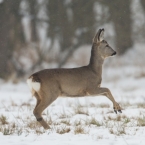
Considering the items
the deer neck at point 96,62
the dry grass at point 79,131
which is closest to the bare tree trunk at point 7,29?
the deer neck at point 96,62

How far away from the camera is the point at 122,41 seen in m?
21.7

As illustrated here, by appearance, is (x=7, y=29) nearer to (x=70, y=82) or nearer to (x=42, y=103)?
(x=70, y=82)

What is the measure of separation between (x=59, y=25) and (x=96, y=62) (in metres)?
11.7

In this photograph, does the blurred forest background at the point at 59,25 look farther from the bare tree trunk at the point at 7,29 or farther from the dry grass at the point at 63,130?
the dry grass at the point at 63,130

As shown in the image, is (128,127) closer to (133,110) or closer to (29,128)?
(29,128)

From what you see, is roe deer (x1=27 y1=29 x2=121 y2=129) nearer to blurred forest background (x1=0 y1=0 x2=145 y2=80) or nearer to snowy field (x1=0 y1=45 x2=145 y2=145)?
snowy field (x1=0 y1=45 x2=145 y2=145)

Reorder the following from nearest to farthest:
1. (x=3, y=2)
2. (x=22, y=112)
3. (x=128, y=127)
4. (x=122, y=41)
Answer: (x=128, y=127)
(x=22, y=112)
(x=3, y=2)
(x=122, y=41)

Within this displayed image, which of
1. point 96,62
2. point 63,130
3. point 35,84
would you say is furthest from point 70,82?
point 63,130

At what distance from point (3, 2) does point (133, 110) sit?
10.8m

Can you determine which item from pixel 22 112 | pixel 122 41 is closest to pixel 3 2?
pixel 122 41

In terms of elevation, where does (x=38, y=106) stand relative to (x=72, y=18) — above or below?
below

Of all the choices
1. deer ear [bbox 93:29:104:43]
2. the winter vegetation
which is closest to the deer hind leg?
deer ear [bbox 93:29:104:43]

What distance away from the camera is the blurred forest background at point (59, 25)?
19.7 meters

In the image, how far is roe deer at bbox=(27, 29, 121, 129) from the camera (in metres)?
7.61
